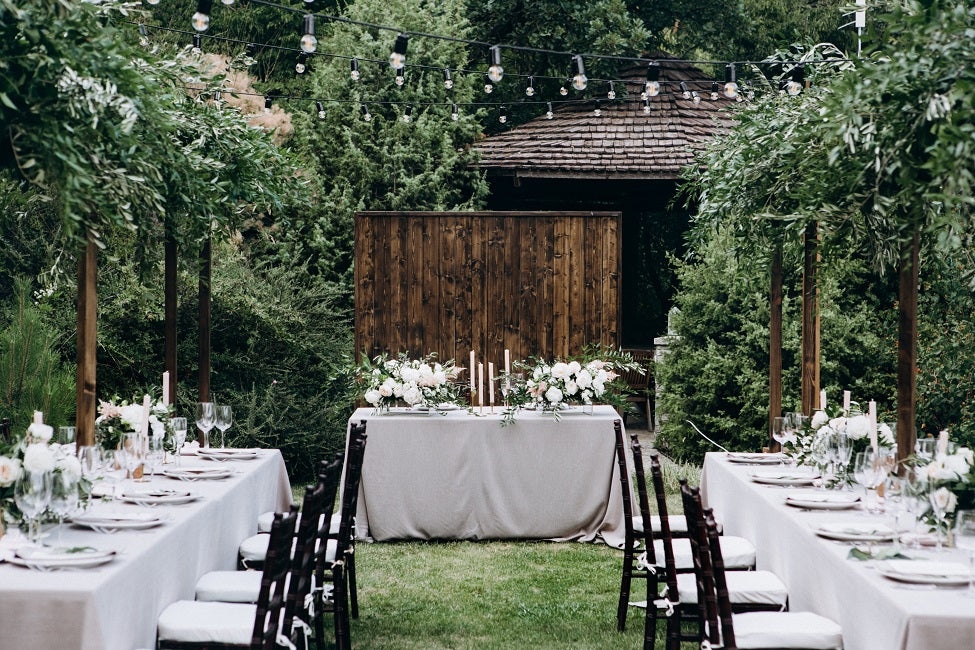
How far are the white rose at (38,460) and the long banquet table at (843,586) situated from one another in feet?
8.49

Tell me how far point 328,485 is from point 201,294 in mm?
3483

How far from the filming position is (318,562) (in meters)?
4.61

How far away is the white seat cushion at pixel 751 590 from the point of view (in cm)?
433

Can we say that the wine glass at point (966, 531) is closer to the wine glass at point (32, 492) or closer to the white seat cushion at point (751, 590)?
the white seat cushion at point (751, 590)

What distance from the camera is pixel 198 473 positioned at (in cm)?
530

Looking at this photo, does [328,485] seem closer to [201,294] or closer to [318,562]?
[318,562]

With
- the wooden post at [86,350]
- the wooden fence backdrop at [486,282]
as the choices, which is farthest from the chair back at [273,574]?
the wooden fence backdrop at [486,282]

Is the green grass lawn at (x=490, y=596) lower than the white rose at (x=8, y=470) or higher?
lower

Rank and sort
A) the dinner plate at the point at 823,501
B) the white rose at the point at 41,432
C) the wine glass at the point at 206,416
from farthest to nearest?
the wine glass at the point at 206,416
the dinner plate at the point at 823,501
the white rose at the point at 41,432

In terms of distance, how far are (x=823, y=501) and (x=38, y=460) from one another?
3037 mm

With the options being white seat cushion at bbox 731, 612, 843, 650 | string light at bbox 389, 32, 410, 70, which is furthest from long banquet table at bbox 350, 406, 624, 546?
white seat cushion at bbox 731, 612, 843, 650

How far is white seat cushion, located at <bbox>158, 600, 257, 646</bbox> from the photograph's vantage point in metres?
3.70

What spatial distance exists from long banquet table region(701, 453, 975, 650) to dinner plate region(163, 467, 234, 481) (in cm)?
253

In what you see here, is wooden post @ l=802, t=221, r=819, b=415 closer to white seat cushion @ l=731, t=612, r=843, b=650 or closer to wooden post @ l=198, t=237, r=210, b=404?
white seat cushion @ l=731, t=612, r=843, b=650
